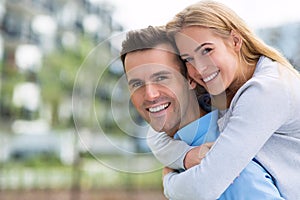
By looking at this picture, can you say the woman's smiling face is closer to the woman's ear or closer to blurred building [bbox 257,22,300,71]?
the woman's ear

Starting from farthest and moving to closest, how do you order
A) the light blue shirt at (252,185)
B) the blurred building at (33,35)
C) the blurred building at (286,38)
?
the blurred building at (33,35) < the blurred building at (286,38) < the light blue shirt at (252,185)

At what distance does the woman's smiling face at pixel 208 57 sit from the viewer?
520 millimetres

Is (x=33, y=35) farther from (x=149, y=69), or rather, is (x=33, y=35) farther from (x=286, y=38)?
(x=149, y=69)

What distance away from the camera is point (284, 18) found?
1.90m

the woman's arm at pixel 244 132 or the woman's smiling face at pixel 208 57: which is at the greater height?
the woman's smiling face at pixel 208 57

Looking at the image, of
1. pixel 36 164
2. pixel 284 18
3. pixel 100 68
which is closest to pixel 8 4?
pixel 36 164

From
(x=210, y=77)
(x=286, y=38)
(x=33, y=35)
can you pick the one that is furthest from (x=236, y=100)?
(x=33, y=35)

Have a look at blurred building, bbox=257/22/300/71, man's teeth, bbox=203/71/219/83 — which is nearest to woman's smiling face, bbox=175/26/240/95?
man's teeth, bbox=203/71/219/83

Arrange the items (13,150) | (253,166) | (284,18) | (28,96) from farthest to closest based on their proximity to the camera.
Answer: (13,150), (28,96), (284,18), (253,166)

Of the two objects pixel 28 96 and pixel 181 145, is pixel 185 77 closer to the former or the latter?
pixel 181 145

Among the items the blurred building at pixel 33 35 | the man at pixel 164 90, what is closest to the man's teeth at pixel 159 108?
the man at pixel 164 90

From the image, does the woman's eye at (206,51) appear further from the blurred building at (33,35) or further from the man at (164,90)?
the blurred building at (33,35)

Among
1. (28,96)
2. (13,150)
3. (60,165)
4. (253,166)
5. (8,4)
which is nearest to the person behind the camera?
(253,166)

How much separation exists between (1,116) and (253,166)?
9.36 m
